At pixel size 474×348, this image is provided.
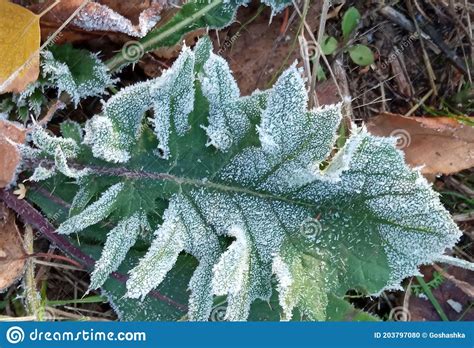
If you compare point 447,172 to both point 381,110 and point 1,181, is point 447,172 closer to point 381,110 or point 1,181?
point 381,110

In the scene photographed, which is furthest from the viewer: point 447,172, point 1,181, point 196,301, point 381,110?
point 381,110

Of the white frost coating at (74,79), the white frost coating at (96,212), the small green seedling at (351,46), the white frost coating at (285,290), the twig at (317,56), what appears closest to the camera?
the white frost coating at (285,290)

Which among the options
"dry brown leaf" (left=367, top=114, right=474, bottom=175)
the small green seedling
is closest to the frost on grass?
"dry brown leaf" (left=367, top=114, right=474, bottom=175)

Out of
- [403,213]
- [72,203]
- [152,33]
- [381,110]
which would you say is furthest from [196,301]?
[381,110]

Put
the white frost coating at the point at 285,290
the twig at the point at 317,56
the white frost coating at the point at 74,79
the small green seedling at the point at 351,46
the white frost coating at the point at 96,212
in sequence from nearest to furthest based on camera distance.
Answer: the white frost coating at the point at 285,290 < the white frost coating at the point at 96,212 < the white frost coating at the point at 74,79 < the twig at the point at 317,56 < the small green seedling at the point at 351,46

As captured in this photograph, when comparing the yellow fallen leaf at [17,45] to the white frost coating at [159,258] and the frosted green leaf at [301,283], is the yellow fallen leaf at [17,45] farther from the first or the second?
the frosted green leaf at [301,283]

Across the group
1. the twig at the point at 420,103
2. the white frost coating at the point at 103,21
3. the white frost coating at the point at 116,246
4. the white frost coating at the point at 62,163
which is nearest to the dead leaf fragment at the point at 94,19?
the white frost coating at the point at 103,21

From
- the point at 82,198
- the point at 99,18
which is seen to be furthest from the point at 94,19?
the point at 82,198
